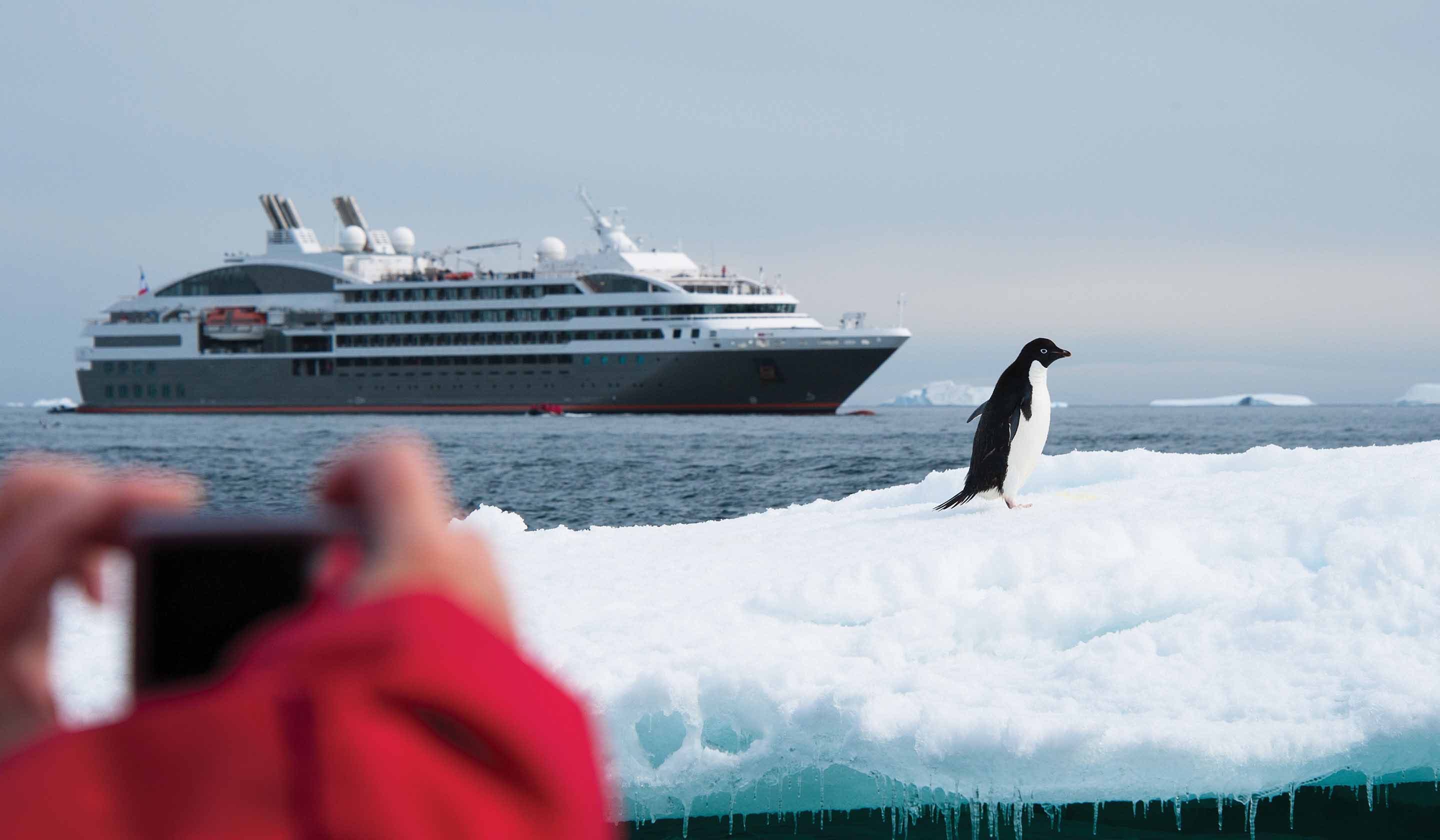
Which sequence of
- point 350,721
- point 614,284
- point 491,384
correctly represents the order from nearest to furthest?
1. point 350,721
2. point 614,284
3. point 491,384

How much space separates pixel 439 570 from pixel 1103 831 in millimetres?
4312

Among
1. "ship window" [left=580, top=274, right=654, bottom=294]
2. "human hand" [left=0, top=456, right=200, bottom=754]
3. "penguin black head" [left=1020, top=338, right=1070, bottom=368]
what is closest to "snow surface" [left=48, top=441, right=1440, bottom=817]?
"penguin black head" [left=1020, top=338, right=1070, bottom=368]

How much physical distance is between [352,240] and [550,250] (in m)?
11.1

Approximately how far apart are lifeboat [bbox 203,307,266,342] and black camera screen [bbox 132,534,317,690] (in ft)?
210

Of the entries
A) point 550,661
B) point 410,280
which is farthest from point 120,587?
point 410,280

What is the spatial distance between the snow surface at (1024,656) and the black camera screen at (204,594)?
2786mm

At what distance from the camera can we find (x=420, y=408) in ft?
190

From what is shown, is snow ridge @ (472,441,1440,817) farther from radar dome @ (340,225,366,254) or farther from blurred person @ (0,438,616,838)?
radar dome @ (340,225,366,254)

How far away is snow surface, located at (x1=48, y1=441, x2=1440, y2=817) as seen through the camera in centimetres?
414

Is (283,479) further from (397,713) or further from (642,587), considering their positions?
(397,713)

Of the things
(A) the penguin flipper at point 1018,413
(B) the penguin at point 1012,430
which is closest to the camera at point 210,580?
(B) the penguin at point 1012,430

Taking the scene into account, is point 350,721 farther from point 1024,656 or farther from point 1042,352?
point 1042,352

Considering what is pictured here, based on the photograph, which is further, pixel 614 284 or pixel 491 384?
pixel 491 384

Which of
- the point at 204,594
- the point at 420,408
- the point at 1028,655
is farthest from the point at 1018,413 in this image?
the point at 420,408
